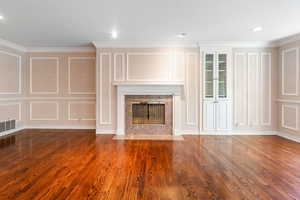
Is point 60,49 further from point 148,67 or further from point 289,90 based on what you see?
point 289,90

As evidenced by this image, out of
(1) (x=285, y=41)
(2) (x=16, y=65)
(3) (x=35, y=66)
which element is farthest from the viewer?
(3) (x=35, y=66)

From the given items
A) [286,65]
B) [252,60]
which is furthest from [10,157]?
[286,65]

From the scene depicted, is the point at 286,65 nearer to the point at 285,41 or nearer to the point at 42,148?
the point at 285,41

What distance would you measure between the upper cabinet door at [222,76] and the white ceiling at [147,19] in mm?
570

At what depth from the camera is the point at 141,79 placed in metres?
5.71

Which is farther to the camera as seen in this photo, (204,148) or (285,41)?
(285,41)

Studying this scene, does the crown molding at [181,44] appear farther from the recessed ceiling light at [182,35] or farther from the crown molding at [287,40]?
the recessed ceiling light at [182,35]

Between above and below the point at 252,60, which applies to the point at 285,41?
above

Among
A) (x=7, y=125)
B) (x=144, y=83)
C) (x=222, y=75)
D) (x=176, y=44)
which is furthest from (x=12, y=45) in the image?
(x=222, y=75)

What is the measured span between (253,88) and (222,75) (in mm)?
982

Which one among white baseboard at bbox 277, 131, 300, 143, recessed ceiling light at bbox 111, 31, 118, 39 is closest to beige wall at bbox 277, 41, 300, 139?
white baseboard at bbox 277, 131, 300, 143

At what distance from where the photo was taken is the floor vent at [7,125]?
5.41 metres

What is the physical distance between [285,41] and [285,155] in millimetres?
3166

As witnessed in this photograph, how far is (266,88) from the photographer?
5.68 m
